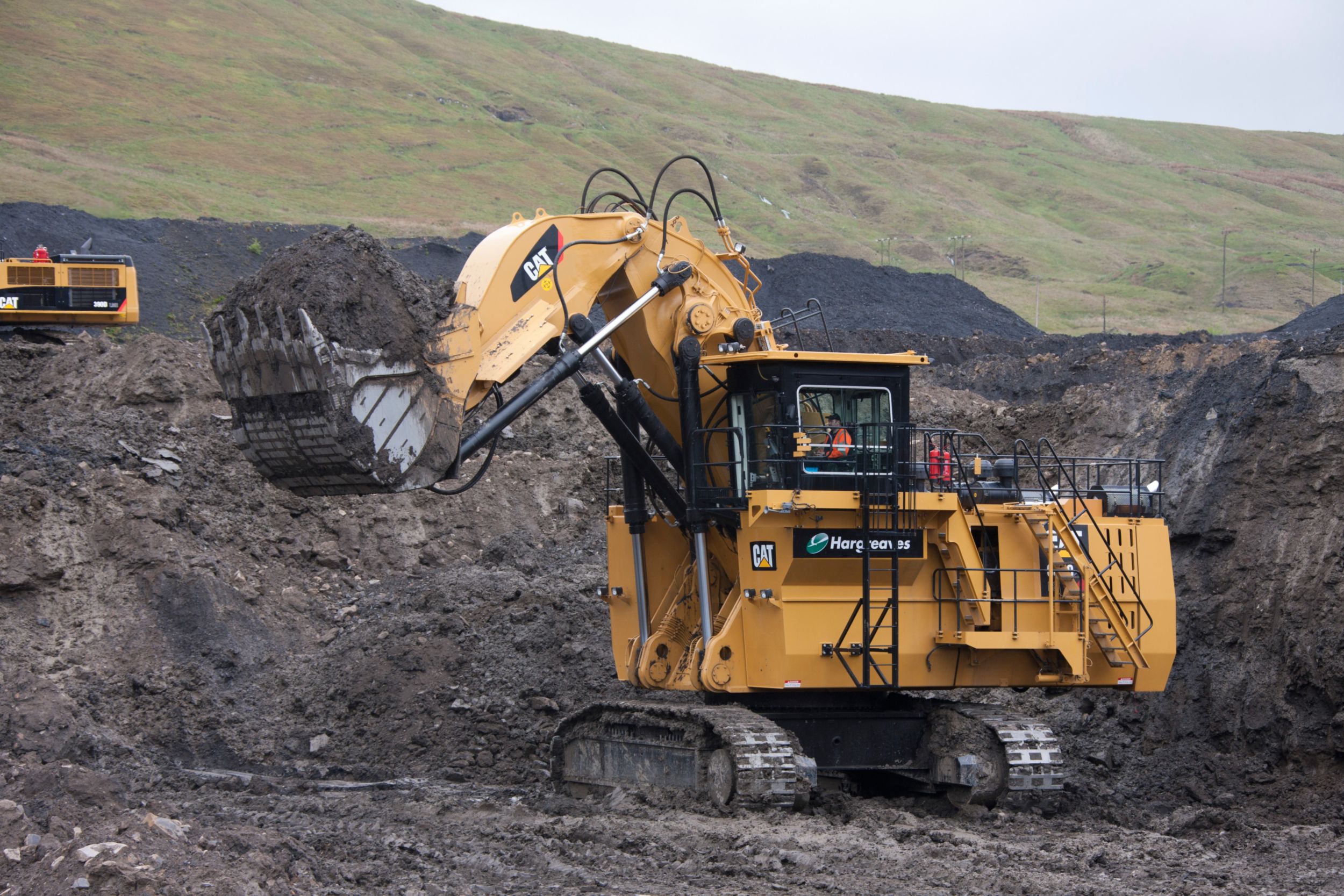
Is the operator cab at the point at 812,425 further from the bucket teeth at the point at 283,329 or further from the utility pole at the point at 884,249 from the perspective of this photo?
the utility pole at the point at 884,249

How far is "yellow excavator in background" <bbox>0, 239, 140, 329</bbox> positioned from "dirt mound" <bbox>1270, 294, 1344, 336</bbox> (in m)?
24.5

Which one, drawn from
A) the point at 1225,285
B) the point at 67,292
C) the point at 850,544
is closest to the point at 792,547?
the point at 850,544

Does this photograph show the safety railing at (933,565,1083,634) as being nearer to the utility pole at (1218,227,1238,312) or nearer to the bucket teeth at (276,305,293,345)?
the bucket teeth at (276,305,293,345)

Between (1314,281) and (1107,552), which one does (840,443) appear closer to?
(1107,552)

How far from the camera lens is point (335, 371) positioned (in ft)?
28.7

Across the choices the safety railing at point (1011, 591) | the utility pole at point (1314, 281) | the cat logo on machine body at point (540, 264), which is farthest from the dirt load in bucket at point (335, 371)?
the utility pole at point (1314, 281)

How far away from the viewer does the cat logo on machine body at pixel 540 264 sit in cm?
1031

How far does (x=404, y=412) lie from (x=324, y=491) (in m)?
0.73

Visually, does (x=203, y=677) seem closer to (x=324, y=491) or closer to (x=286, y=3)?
(x=324, y=491)

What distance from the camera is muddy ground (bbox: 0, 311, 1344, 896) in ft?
27.8

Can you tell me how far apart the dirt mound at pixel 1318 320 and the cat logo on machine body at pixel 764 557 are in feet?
75.8

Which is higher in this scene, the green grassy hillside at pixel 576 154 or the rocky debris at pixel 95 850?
the green grassy hillside at pixel 576 154

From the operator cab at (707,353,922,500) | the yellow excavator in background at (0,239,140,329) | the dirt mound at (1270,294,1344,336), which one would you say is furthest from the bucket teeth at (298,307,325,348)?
the dirt mound at (1270,294,1344,336)

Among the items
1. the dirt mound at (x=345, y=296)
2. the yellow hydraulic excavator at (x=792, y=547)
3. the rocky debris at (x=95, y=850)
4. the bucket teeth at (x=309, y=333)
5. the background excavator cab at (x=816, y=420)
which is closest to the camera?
the rocky debris at (x=95, y=850)
